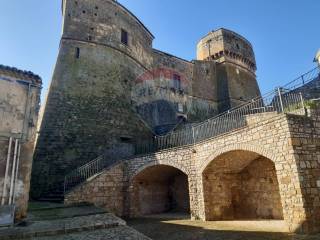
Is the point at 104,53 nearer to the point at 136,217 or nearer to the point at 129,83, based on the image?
the point at 129,83

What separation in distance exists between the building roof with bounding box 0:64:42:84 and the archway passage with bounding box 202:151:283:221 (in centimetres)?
718

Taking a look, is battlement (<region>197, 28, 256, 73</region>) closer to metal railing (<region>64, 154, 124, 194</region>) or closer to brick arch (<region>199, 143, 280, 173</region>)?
metal railing (<region>64, 154, 124, 194</region>)

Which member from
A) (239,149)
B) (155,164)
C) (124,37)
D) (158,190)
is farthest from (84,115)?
(239,149)

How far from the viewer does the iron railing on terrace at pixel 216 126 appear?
368 inches

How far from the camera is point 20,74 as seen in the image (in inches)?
306

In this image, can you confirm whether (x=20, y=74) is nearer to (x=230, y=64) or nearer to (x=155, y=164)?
(x=155, y=164)

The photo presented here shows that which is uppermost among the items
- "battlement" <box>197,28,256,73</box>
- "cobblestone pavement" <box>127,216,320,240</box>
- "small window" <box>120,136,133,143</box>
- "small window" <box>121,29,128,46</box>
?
"battlement" <box>197,28,256,73</box>

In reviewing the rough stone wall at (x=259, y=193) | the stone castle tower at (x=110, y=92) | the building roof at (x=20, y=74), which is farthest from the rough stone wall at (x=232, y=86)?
the building roof at (x=20, y=74)

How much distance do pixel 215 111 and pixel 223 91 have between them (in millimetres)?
2389

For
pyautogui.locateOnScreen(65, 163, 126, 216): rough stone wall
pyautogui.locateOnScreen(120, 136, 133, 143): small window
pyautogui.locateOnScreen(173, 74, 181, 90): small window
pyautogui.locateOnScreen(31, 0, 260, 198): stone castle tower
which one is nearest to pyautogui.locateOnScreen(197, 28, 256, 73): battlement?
pyautogui.locateOnScreen(31, 0, 260, 198): stone castle tower

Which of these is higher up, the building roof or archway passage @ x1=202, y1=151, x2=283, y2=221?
the building roof

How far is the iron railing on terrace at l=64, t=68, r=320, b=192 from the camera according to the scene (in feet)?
30.7

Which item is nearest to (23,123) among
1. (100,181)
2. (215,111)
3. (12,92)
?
(12,92)

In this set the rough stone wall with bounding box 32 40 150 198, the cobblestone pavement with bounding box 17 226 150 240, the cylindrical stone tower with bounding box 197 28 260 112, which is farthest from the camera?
the cylindrical stone tower with bounding box 197 28 260 112
